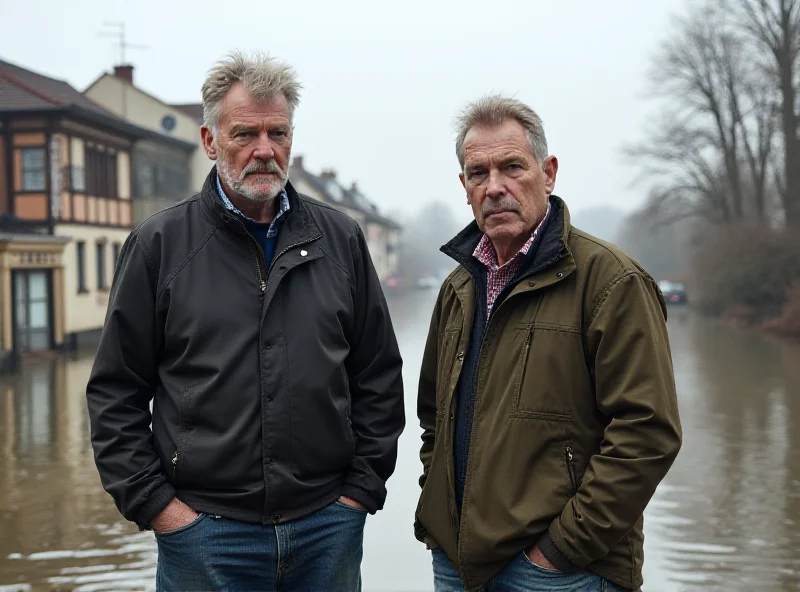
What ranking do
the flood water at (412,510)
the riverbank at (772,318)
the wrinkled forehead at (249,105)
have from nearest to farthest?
the wrinkled forehead at (249,105), the flood water at (412,510), the riverbank at (772,318)

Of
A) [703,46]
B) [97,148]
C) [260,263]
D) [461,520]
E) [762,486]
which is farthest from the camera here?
[703,46]

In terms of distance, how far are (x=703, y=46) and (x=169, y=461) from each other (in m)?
38.0

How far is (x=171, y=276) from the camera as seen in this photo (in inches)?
122

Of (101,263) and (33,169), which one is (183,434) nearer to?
(33,169)

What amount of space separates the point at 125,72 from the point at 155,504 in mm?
34578

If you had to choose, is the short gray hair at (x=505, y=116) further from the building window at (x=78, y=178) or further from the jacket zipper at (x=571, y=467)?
the building window at (x=78, y=178)

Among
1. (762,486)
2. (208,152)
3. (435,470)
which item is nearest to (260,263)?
(208,152)

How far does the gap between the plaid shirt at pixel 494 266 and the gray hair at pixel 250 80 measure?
0.80 meters

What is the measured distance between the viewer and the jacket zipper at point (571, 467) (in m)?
2.79

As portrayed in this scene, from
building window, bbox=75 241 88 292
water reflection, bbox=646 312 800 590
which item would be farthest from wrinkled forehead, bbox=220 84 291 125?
building window, bbox=75 241 88 292

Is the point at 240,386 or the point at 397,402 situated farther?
the point at 397,402

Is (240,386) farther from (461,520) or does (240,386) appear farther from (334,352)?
(461,520)

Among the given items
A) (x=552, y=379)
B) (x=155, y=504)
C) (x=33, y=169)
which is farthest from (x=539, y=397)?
(x=33, y=169)

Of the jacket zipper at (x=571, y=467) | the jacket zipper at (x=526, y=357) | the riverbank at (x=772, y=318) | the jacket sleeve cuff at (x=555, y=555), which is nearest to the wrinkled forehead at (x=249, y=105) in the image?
the jacket zipper at (x=526, y=357)
